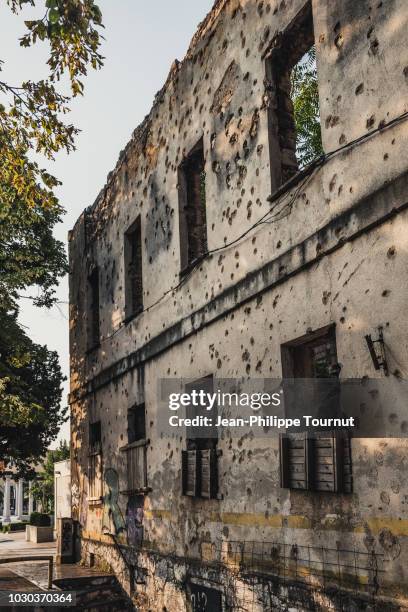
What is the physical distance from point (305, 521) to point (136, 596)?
5.14 m

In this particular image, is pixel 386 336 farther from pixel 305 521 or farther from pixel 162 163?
pixel 162 163

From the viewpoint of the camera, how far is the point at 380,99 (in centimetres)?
577

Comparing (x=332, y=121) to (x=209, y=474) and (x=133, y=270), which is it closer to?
(x=209, y=474)

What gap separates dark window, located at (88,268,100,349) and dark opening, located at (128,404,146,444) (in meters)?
3.06

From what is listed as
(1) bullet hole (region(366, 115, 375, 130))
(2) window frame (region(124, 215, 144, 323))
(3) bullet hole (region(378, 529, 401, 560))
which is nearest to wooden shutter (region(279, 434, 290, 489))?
(3) bullet hole (region(378, 529, 401, 560))

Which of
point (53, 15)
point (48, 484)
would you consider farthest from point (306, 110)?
point (48, 484)

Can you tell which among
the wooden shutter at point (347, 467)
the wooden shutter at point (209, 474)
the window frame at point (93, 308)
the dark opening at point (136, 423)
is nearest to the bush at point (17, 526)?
the window frame at point (93, 308)

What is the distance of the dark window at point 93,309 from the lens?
557 inches

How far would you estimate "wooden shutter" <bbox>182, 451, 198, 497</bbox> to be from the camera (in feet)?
27.7

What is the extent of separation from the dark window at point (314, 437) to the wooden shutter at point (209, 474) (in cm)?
161

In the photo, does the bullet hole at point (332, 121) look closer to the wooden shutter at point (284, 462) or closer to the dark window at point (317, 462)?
the dark window at point (317, 462)

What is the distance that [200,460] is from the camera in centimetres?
843

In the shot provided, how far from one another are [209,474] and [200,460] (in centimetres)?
39

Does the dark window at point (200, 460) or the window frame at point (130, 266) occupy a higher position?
the window frame at point (130, 266)
